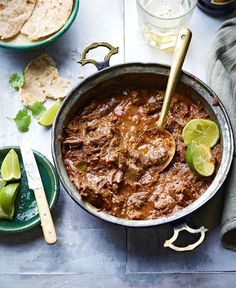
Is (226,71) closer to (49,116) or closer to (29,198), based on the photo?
(49,116)

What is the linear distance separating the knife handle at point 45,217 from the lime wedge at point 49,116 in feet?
1.32

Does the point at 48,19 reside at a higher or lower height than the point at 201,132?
higher

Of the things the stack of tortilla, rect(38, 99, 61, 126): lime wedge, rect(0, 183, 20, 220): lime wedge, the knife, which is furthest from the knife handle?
the stack of tortilla

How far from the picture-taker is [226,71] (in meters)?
2.94

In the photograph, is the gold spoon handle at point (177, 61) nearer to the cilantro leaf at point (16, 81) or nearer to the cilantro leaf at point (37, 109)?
the cilantro leaf at point (37, 109)

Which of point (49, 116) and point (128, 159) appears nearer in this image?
point (128, 159)

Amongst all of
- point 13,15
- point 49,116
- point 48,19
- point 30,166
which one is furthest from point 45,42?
point 30,166

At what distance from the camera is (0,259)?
281 cm

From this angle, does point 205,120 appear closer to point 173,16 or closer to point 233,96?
point 233,96

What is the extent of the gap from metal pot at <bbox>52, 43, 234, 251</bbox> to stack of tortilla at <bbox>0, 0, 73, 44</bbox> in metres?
0.39

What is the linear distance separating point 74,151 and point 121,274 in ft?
2.15

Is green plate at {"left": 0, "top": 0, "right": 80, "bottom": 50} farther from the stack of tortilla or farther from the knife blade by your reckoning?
the knife blade

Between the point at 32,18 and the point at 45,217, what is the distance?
1155 mm

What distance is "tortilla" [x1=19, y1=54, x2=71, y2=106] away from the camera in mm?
3057
